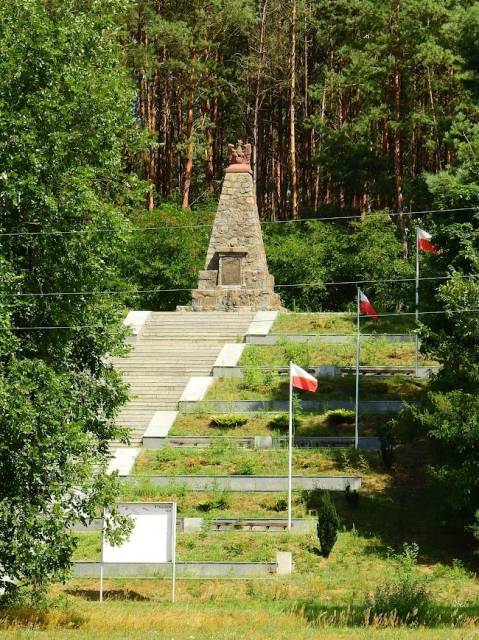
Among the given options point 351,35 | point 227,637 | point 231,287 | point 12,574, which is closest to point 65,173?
point 12,574

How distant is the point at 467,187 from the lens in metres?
29.8

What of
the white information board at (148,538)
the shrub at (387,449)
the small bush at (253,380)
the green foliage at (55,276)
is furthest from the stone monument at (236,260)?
the green foliage at (55,276)

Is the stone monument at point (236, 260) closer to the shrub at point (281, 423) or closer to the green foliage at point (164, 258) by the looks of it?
the green foliage at point (164, 258)

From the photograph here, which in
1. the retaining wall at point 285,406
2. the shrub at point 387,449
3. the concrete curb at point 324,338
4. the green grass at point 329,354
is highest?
the concrete curb at point 324,338

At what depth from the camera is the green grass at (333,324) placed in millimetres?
41403

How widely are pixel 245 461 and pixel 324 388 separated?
563cm

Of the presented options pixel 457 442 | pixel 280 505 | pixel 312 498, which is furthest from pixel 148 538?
pixel 312 498

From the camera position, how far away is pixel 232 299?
154 ft

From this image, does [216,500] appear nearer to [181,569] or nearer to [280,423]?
[181,569]

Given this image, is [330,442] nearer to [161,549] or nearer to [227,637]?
[161,549]

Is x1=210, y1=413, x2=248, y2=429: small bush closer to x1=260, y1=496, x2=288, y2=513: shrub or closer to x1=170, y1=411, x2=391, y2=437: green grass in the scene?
x1=170, y1=411, x2=391, y2=437: green grass

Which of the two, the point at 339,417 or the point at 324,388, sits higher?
the point at 324,388

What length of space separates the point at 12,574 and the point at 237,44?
45602 millimetres

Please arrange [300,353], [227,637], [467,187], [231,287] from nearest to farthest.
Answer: [227,637], [467,187], [300,353], [231,287]
